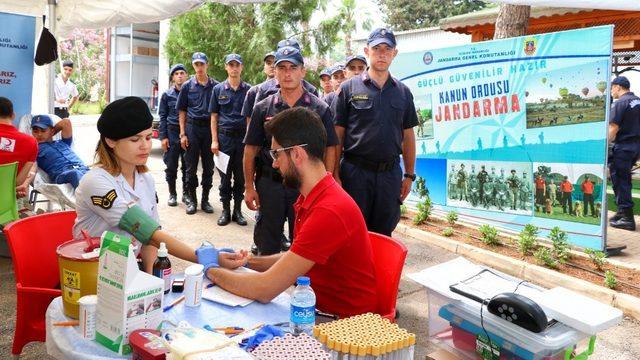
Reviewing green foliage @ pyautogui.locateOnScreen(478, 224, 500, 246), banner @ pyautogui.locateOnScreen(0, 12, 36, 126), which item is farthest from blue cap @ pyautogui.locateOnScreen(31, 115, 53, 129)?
green foliage @ pyautogui.locateOnScreen(478, 224, 500, 246)

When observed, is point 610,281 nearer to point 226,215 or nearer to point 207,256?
point 207,256

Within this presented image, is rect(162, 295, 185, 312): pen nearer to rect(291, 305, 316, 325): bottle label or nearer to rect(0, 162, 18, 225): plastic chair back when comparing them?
rect(291, 305, 316, 325): bottle label

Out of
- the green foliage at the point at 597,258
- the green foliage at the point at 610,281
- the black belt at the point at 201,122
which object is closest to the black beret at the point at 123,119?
the green foliage at the point at 610,281

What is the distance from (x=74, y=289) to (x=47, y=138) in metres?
4.01

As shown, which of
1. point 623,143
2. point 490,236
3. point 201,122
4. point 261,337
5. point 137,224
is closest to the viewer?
point 261,337

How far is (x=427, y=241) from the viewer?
20.4ft

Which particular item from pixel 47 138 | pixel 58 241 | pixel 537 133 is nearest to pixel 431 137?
pixel 537 133

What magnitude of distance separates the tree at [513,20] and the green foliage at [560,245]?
3.06m

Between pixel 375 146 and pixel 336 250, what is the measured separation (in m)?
1.97

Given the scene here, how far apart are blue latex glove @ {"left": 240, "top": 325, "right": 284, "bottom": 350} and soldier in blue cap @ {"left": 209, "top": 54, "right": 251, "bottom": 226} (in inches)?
186

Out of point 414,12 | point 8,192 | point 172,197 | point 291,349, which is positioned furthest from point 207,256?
point 414,12

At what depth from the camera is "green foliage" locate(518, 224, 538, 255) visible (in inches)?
214

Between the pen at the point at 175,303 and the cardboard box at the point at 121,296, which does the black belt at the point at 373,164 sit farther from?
the cardboard box at the point at 121,296

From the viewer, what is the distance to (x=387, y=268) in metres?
2.44
